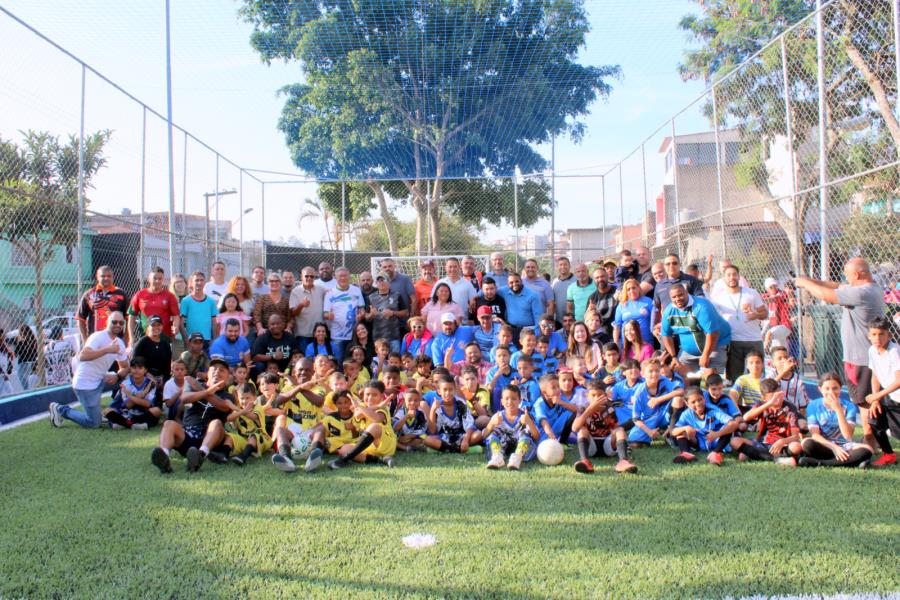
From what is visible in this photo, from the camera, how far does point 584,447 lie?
5320mm

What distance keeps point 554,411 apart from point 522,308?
2041 mm

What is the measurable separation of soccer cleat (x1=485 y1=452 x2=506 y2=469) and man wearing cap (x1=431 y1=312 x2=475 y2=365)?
1960mm

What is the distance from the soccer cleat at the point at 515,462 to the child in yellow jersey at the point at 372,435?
3.15 feet

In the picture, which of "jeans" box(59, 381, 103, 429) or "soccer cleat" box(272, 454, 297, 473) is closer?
"soccer cleat" box(272, 454, 297, 473)

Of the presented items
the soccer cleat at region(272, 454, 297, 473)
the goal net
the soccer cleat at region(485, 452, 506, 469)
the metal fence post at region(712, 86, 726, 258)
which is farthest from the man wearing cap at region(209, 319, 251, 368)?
the goal net

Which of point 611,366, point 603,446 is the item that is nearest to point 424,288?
point 611,366

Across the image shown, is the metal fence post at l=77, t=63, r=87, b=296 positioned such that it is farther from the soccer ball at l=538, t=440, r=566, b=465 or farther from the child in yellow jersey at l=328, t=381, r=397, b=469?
the soccer ball at l=538, t=440, r=566, b=465

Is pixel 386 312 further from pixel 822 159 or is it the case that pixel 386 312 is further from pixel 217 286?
pixel 822 159

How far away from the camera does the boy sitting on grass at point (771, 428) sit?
529 centimetres

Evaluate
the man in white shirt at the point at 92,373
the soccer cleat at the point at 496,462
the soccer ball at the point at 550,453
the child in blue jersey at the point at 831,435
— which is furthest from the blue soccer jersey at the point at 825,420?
the man in white shirt at the point at 92,373

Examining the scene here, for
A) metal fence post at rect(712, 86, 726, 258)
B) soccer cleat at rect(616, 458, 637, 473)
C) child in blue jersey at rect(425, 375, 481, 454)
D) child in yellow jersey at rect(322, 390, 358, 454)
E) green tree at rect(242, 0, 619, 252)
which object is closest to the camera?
soccer cleat at rect(616, 458, 637, 473)

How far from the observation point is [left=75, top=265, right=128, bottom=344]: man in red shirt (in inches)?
301

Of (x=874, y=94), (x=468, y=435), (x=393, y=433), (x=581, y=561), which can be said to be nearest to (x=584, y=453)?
(x=468, y=435)

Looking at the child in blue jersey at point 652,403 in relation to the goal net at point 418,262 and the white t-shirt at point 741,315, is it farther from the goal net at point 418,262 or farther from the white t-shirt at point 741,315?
the goal net at point 418,262
